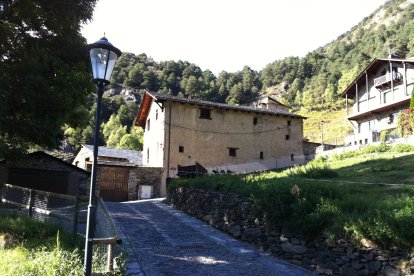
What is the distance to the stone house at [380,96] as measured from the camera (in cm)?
3362

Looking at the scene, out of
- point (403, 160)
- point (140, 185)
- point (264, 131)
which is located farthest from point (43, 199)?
point (264, 131)

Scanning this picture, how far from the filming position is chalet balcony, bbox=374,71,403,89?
3503 centimetres

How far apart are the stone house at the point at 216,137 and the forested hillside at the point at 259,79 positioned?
40540mm

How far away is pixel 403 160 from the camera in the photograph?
59.7 ft

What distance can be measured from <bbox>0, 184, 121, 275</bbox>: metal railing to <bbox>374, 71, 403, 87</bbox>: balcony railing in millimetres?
32136

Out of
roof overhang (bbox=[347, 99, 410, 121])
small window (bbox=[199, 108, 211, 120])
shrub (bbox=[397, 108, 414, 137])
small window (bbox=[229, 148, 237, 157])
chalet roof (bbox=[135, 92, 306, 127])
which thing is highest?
roof overhang (bbox=[347, 99, 410, 121])

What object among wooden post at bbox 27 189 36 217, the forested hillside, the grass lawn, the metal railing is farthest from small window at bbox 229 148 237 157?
the forested hillside

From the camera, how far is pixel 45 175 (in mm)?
20609

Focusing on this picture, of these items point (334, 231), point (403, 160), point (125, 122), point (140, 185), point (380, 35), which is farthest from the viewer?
point (380, 35)

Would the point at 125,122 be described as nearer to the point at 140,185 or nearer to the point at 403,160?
the point at 140,185

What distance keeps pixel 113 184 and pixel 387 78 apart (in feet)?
85.1

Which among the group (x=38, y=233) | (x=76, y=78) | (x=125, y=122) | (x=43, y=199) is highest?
(x=125, y=122)

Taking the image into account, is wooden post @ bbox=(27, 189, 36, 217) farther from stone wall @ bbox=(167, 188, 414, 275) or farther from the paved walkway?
stone wall @ bbox=(167, 188, 414, 275)

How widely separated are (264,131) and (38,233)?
1026 inches
